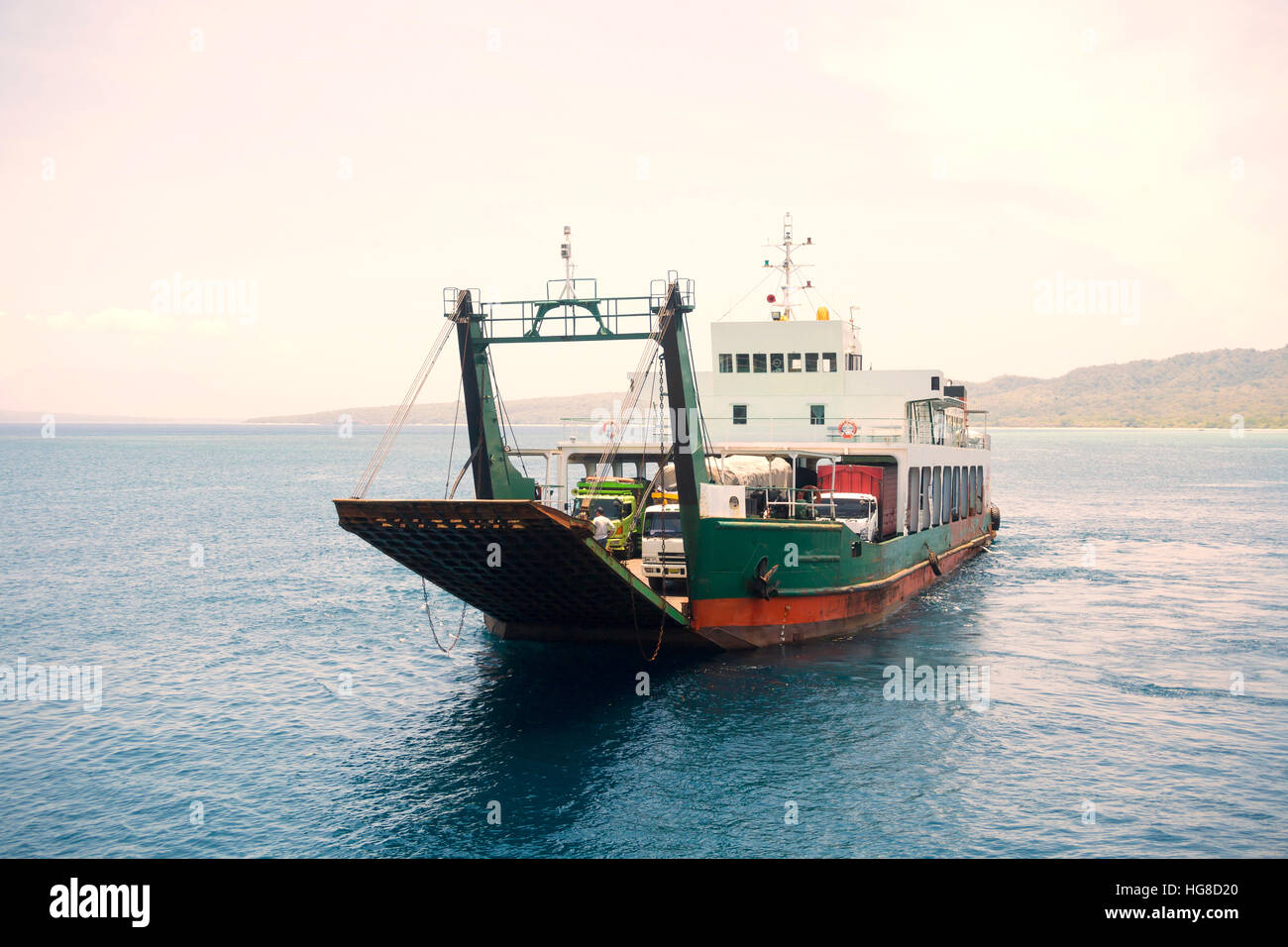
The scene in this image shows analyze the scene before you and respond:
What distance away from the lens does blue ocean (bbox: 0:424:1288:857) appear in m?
16.8

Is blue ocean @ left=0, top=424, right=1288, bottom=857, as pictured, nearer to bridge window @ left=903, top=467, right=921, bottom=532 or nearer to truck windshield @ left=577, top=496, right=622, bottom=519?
bridge window @ left=903, top=467, right=921, bottom=532

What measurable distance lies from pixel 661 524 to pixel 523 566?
280 inches

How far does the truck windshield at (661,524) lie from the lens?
95.0 ft

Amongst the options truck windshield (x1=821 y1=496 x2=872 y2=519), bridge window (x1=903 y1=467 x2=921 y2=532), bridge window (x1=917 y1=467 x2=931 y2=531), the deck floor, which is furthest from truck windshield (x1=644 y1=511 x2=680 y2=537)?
bridge window (x1=917 y1=467 x2=931 y2=531)

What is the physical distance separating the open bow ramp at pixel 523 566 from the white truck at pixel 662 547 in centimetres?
166

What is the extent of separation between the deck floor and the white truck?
31cm

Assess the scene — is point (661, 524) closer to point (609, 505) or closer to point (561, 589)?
point (609, 505)

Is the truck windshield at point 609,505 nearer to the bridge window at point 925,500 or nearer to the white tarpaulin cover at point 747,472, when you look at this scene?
the white tarpaulin cover at point 747,472

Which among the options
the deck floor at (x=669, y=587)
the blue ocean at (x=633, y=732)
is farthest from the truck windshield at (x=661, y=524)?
the blue ocean at (x=633, y=732)

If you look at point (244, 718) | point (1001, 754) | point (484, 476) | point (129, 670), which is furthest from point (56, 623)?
point (1001, 754)

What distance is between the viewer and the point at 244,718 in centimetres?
2358

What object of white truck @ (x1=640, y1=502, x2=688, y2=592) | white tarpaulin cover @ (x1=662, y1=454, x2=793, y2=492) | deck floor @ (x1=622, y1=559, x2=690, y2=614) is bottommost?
deck floor @ (x1=622, y1=559, x2=690, y2=614)

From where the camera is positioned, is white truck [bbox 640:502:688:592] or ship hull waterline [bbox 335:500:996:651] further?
white truck [bbox 640:502:688:592]
